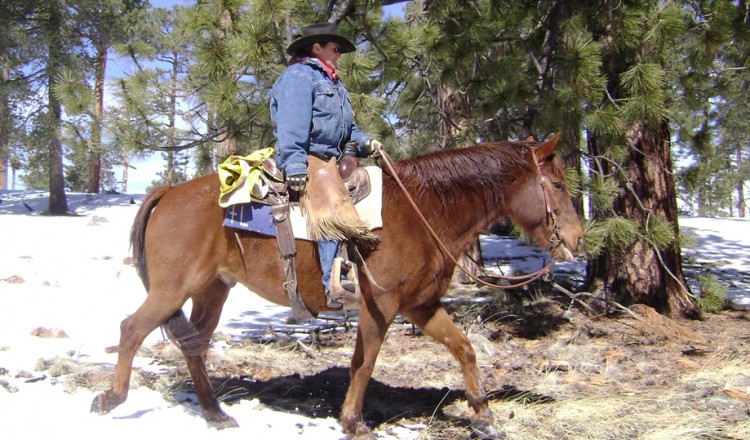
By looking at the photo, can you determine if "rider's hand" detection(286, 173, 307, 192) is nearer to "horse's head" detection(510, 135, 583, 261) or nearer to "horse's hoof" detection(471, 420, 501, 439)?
"horse's head" detection(510, 135, 583, 261)

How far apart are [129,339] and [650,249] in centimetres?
579

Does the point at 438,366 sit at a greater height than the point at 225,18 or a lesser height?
lesser

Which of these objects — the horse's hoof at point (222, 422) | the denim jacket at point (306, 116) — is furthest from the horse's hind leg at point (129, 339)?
the denim jacket at point (306, 116)

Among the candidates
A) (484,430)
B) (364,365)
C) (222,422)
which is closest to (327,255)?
(364,365)

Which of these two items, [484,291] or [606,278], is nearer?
[606,278]

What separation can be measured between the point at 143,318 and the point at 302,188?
4.60 ft

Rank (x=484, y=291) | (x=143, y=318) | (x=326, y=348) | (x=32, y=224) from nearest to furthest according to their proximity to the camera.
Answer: (x=143, y=318), (x=326, y=348), (x=484, y=291), (x=32, y=224)

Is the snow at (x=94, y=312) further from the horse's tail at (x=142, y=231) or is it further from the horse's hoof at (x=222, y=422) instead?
the horse's tail at (x=142, y=231)

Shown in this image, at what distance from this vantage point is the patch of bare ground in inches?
157

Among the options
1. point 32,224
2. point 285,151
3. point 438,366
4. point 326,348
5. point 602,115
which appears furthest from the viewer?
point 32,224

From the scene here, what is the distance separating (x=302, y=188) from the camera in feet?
12.2

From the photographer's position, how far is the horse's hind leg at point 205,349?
4.03 meters

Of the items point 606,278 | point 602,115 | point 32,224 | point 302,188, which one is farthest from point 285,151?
point 32,224

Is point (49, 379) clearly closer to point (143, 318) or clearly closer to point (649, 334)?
point (143, 318)
